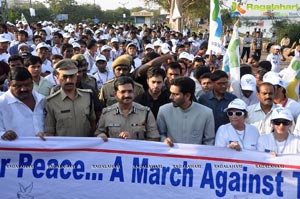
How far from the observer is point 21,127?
432 cm

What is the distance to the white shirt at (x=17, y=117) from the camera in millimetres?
4266

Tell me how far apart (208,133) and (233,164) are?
0.41 m

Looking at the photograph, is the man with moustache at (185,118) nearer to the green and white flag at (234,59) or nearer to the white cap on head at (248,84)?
the white cap on head at (248,84)

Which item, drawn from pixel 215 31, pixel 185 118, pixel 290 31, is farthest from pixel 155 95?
pixel 290 31

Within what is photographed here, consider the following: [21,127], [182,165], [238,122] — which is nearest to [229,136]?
[238,122]

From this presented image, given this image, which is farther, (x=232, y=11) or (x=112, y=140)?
(x=232, y=11)

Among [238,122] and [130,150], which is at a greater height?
[238,122]

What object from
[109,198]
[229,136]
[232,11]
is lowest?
[109,198]

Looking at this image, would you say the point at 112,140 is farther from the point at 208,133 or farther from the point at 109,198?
the point at 208,133

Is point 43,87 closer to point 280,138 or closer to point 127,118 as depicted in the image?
point 127,118

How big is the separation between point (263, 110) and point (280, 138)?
72cm

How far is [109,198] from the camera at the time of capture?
13.8 feet

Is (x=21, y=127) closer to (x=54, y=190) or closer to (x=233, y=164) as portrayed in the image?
(x=54, y=190)

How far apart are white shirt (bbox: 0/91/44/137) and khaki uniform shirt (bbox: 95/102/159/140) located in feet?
2.23
